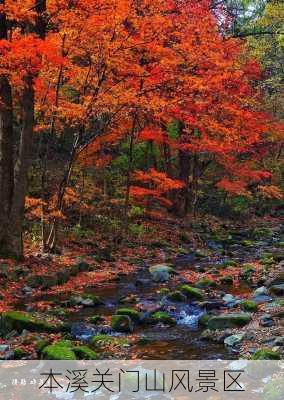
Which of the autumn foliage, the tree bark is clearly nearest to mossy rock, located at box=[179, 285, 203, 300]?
the tree bark

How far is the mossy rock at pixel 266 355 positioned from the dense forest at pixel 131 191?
1.2 inches

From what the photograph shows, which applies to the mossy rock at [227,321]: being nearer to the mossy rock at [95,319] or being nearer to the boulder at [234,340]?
the boulder at [234,340]

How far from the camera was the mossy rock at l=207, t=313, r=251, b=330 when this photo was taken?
996 centimetres

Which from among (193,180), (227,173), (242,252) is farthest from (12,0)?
(227,173)

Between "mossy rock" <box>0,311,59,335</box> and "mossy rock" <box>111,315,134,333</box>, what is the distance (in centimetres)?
116

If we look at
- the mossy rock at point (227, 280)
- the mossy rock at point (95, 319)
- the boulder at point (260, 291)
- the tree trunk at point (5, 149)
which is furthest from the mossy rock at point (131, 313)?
the tree trunk at point (5, 149)

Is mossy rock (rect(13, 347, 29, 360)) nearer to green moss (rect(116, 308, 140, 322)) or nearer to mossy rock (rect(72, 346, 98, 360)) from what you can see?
mossy rock (rect(72, 346, 98, 360))

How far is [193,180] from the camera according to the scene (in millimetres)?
28656

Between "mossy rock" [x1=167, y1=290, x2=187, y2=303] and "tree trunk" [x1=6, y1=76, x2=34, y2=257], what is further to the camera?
"tree trunk" [x1=6, y1=76, x2=34, y2=257]

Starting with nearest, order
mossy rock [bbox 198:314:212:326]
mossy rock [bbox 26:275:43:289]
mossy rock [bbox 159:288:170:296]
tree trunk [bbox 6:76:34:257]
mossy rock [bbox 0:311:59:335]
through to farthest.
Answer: mossy rock [bbox 0:311:59:335] < mossy rock [bbox 198:314:212:326] < mossy rock [bbox 159:288:170:296] < mossy rock [bbox 26:275:43:289] < tree trunk [bbox 6:76:34:257]

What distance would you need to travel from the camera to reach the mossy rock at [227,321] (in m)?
9.96

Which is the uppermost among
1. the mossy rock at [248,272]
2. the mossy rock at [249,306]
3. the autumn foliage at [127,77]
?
the autumn foliage at [127,77]

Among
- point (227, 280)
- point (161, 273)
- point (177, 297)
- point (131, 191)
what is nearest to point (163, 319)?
point (177, 297)

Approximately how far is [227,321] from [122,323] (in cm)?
206
